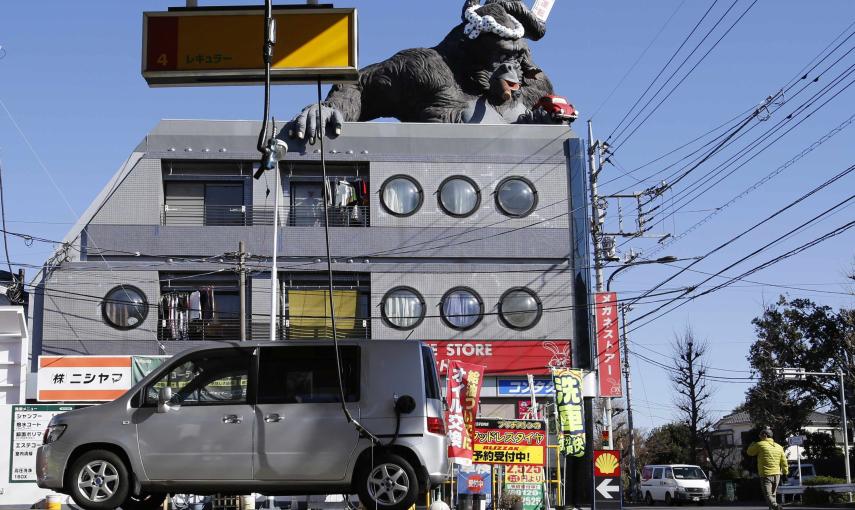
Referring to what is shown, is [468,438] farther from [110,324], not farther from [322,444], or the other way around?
[110,324]

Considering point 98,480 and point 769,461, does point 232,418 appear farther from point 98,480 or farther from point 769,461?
point 769,461

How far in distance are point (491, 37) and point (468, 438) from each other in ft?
76.9

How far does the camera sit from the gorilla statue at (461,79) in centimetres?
4028

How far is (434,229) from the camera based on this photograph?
3709cm

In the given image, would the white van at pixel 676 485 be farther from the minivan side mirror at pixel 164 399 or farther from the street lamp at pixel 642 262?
the minivan side mirror at pixel 164 399

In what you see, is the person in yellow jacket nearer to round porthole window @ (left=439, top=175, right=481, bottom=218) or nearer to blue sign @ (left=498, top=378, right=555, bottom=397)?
blue sign @ (left=498, top=378, right=555, bottom=397)

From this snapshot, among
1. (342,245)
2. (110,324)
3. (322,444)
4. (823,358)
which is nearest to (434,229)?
(342,245)

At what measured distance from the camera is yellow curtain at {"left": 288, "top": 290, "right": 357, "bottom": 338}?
3622 cm

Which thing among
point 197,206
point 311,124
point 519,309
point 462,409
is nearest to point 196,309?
point 197,206

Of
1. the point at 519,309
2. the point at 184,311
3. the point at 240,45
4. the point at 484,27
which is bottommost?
the point at 240,45

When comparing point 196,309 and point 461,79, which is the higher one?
point 461,79

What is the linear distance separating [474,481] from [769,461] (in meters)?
5.55

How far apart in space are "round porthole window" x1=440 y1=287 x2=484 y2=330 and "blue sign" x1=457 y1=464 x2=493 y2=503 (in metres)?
15.8

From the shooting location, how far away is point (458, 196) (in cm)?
3738
